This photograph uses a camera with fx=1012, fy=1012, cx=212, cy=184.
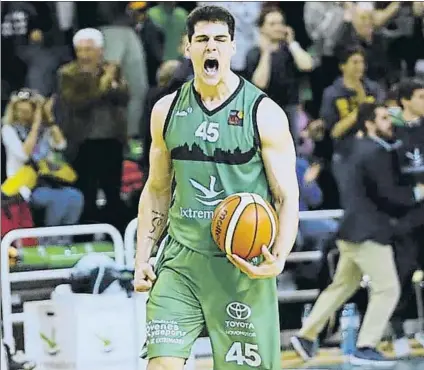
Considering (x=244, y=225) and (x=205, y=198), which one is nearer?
(x=244, y=225)

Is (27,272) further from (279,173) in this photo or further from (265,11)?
(265,11)

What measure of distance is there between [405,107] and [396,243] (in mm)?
443

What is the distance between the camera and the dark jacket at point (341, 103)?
3258 mm

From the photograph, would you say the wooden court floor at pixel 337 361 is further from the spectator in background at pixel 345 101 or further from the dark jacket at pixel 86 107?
the dark jacket at pixel 86 107

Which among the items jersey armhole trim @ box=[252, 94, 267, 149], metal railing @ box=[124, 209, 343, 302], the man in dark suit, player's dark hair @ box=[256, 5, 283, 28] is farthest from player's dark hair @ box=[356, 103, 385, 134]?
jersey armhole trim @ box=[252, 94, 267, 149]

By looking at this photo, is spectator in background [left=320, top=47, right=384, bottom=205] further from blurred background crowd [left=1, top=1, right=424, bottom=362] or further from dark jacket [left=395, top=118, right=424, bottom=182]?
dark jacket [left=395, top=118, right=424, bottom=182]

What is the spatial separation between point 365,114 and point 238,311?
865 millimetres

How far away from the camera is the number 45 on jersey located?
2797 millimetres

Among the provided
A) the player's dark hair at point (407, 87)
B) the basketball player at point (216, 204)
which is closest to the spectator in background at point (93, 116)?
the basketball player at point (216, 204)

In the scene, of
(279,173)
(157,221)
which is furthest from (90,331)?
(279,173)

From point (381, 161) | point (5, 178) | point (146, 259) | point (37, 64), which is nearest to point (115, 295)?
point (146, 259)

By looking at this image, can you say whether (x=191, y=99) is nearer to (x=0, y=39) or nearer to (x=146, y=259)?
(x=146, y=259)

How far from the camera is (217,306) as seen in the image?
9.16 ft

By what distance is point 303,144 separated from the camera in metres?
3.20
